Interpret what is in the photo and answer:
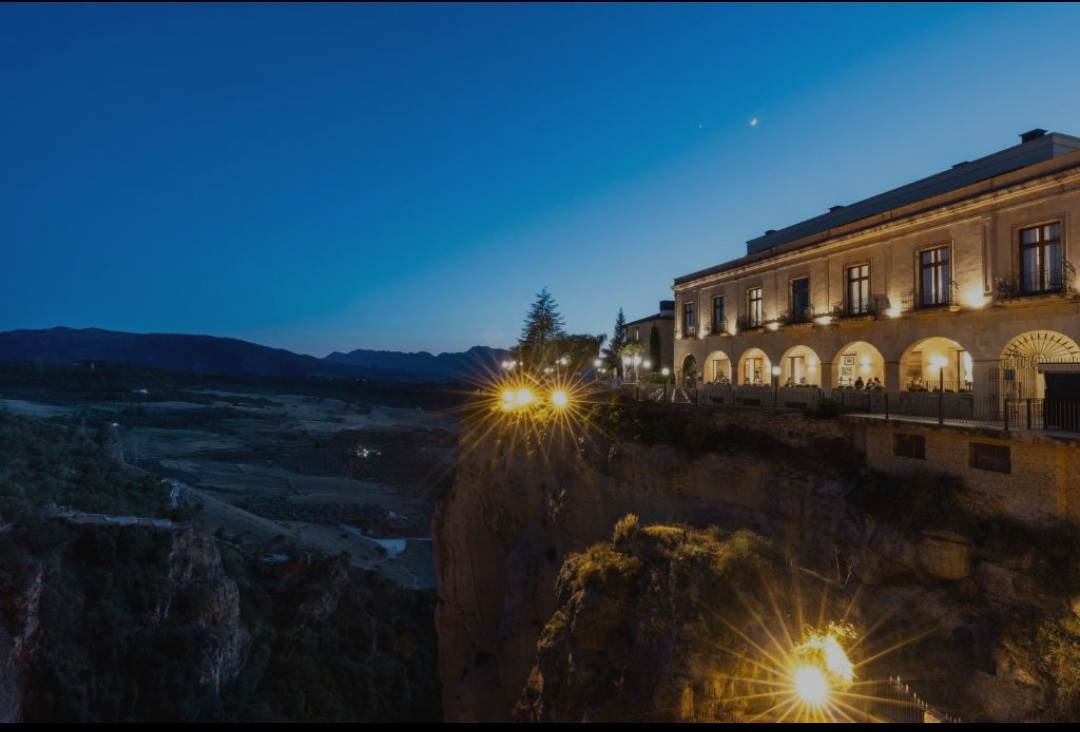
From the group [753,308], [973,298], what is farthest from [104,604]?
[973,298]

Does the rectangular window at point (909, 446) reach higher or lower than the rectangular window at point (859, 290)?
lower

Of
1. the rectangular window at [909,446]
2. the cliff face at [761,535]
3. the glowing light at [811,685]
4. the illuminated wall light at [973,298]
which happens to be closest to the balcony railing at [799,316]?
the illuminated wall light at [973,298]

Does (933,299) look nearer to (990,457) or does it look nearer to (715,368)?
(990,457)

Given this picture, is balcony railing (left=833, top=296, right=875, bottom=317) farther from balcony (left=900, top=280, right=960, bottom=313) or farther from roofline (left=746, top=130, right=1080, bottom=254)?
roofline (left=746, top=130, right=1080, bottom=254)

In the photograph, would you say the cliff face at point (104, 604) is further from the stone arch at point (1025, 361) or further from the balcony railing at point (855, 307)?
the stone arch at point (1025, 361)

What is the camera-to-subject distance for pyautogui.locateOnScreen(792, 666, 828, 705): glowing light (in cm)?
1006

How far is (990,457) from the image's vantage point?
12977 mm

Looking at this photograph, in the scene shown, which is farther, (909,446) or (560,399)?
(560,399)

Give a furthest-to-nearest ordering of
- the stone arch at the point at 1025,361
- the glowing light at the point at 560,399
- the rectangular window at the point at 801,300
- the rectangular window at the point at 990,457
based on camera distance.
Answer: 1. the glowing light at the point at 560,399
2. the rectangular window at the point at 801,300
3. the stone arch at the point at 1025,361
4. the rectangular window at the point at 990,457

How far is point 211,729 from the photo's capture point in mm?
4668

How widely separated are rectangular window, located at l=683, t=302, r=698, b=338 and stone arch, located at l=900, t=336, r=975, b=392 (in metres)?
11.6

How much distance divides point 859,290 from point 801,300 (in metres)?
2.92

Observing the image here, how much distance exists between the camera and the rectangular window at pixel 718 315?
29672 mm

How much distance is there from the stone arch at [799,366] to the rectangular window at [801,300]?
1.22 metres
